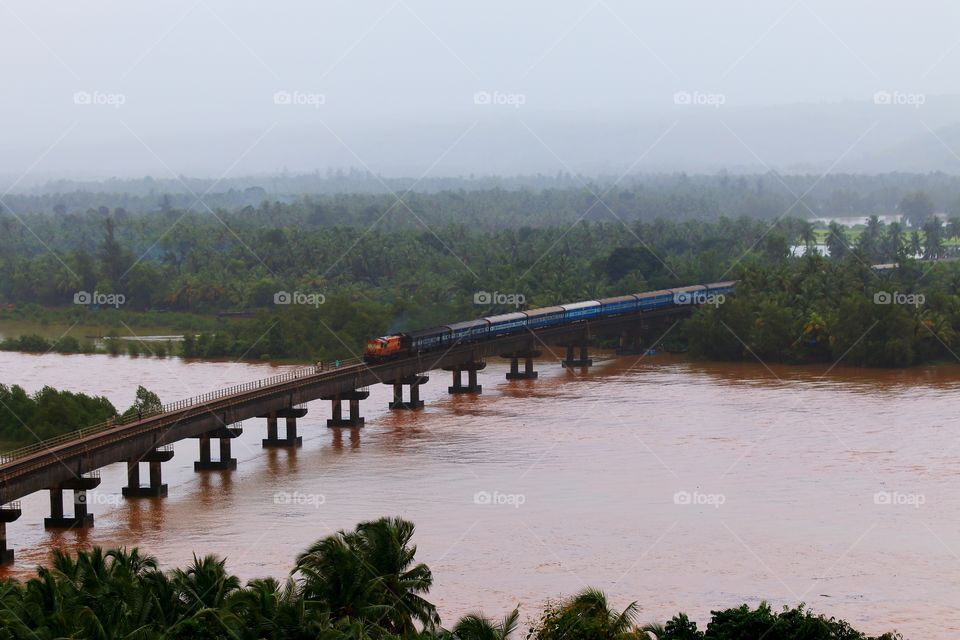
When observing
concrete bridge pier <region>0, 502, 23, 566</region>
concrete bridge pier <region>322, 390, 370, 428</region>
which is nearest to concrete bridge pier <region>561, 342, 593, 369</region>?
Result: concrete bridge pier <region>322, 390, 370, 428</region>

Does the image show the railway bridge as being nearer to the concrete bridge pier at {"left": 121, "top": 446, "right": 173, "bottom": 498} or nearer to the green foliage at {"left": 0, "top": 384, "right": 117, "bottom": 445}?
the concrete bridge pier at {"left": 121, "top": 446, "right": 173, "bottom": 498}

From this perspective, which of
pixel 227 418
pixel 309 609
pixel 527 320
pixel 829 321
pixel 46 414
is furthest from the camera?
pixel 829 321

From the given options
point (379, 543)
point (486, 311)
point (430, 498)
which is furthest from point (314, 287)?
point (379, 543)

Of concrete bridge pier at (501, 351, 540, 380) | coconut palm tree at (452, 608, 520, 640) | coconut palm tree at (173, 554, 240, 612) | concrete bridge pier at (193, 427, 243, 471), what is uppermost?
concrete bridge pier at (501, 351, 540, 380)

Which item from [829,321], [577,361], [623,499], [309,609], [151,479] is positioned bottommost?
[623,499]

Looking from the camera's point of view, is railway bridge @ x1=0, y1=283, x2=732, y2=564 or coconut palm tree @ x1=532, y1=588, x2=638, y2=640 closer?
coconut palm tree @ x1=532, y1=588, x2=638, y2=640

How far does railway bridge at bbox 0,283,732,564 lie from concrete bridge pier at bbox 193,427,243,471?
0.11 ft

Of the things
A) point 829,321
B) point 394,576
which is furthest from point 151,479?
point 829,321

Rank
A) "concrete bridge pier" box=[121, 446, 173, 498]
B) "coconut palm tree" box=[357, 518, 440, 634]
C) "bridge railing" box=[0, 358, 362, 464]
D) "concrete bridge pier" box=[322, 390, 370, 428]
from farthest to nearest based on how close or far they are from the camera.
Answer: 1. "concrete bridge pier" box=[322, 390, 370, 428]
2. "concrete bridge pier" box=[121, 446, 173, 498]
3. "bridge railing" box=[0, 358, 362, 464]
4. "coconut palm tree" box=[357, 518, 440, 634]

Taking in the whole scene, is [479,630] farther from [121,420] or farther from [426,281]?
[426,281]

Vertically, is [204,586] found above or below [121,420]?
below

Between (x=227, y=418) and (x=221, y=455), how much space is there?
122 cm

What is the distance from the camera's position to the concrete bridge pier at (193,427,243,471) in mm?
51094

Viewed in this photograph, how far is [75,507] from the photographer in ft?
140
